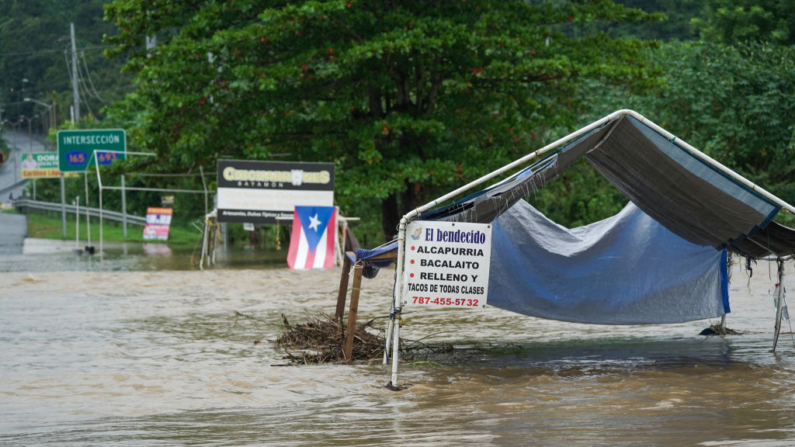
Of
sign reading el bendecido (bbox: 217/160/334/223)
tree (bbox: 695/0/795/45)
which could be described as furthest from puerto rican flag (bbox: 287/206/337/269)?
tree (bbox: 695/0/795/45)

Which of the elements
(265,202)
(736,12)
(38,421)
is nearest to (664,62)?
(736,12)

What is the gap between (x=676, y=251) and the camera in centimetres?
1244

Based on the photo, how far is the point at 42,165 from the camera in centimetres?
5094

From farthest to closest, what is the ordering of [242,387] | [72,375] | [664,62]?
[664,62], [72,375], [242,387]

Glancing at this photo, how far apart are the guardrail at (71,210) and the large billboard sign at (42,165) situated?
5.28 ft

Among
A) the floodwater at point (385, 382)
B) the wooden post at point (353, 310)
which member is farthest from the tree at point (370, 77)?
the wooden post at point (353, 310)

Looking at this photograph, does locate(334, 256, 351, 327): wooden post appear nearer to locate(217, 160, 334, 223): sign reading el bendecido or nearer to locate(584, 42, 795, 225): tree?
locate(217, 160, 334, 223): sign reading el bendecido

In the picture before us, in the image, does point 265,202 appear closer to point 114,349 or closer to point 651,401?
point 114,349

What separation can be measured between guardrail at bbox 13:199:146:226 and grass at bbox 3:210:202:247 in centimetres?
50

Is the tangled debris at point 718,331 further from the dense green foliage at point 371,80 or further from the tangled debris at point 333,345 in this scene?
the dense green foliage at point 371,80

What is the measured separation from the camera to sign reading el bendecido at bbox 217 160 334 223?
79.6 feet

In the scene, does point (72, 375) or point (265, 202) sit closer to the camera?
point (72, 375)

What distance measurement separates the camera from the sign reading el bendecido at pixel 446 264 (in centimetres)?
977

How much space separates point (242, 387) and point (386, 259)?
6.73 ft
